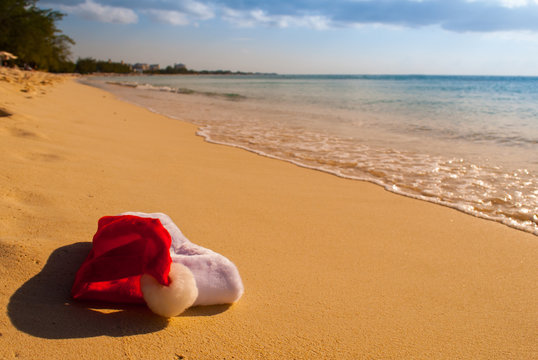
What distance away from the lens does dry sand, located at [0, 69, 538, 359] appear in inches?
54.4

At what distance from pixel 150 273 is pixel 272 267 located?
81 cm

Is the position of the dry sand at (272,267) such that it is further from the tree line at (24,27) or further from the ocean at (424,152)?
the tree line at (24,27)

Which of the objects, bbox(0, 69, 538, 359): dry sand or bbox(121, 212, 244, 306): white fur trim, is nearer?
bbox(0, 69, 538, 359): dry sand

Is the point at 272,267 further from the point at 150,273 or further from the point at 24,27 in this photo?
the point at 24,27

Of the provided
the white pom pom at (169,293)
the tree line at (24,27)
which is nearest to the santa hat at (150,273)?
the white pom pom at (169,293)

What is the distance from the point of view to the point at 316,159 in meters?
5.01

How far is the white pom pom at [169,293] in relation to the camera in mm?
1375

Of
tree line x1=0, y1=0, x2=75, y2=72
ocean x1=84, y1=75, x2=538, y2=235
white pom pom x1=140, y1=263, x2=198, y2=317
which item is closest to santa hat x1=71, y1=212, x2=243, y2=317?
white pom pom x1=140, y1=263, x2=198, y2=317

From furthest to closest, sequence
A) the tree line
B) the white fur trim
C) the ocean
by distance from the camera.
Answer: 1. the tree line
2. the ocean
3. the white fur trim

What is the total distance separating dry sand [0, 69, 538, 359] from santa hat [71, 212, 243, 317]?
68 millimetres

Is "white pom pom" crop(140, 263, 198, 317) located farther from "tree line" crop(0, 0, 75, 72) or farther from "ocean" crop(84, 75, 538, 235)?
"tree line" crop(0, 0, 75, 72)

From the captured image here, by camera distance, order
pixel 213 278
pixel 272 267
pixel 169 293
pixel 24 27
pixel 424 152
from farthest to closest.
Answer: pixel 24 27 → pixel 424 152 → pixel 272 267 → pixel 213 278 → pixel 169 293

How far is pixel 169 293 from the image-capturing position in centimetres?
137

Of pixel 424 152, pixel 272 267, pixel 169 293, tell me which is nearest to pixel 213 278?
pixel 169 293
